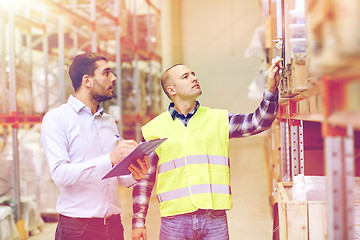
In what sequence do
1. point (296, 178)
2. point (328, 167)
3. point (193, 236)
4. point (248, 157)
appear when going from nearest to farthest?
point (328, 167) → point (296, 178) → point (193, 236) → point (248, 157)

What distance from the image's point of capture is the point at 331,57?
1.16 meters

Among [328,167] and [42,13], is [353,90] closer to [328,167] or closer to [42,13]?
[328,167]

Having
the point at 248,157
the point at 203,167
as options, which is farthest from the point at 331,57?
the point at 248,157

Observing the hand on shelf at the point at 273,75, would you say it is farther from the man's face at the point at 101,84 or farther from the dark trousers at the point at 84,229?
the dark trousers at the point at 84,229

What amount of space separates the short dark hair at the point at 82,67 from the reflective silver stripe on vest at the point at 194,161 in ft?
2.43

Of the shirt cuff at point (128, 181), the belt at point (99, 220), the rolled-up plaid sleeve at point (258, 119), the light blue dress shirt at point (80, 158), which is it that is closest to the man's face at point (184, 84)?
the rolled-up plaid sleeve at point (258, 119)

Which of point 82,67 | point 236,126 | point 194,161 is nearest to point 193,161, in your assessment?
point 194,161

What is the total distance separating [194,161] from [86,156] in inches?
25.4

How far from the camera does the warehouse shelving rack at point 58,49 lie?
18.8 ft

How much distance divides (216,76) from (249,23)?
1945 millimetres

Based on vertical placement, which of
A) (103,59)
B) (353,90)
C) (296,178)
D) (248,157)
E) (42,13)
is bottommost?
(248,157)

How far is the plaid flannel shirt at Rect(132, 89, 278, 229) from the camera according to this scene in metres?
2.78

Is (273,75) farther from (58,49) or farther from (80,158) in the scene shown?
(58,49)

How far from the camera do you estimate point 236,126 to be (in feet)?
9.57
